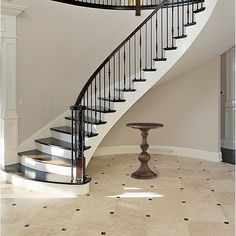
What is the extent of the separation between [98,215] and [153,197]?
93cm

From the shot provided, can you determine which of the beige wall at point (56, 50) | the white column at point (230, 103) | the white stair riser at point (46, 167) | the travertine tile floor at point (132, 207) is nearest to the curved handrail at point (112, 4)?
the beige wall at point (56, 50)

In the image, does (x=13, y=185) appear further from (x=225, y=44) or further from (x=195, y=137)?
(x=225, y=44)

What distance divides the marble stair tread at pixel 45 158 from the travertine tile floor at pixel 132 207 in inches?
22.5

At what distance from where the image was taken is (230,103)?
24.6 ft

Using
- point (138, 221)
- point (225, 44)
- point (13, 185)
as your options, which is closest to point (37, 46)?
point (13, 185)

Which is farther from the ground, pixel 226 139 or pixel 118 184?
pixel 226 139

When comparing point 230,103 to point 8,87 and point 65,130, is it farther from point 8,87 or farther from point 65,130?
point 8,87

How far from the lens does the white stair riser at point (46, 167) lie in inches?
193

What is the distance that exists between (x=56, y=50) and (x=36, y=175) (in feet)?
8.50

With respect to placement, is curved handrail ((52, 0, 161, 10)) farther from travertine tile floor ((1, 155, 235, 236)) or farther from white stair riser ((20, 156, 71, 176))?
travertine tile floor ((1, 155, 235, 236))

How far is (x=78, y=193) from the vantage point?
178 inches

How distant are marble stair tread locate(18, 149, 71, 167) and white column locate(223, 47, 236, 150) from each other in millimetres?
4182

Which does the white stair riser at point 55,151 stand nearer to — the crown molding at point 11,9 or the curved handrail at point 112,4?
the crown molding at point 11,9

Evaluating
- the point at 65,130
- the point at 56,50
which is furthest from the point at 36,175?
the point at 56,50
